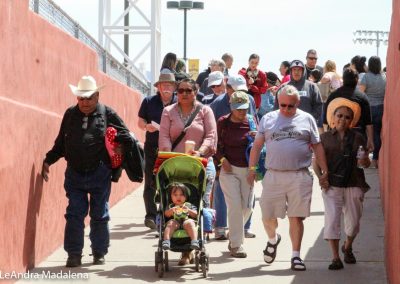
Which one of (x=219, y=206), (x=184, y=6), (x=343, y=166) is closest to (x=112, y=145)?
(x=219, y=206)

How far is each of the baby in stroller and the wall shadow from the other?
121cm

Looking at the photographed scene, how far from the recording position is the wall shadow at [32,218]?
9.99 m

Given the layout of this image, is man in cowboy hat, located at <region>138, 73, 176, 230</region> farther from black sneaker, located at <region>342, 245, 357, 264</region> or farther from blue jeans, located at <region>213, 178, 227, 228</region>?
black sneaker, located at <region>342, 245, 357, 264</region>

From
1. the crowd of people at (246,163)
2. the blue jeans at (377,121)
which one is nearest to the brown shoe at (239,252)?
the crowd of people at (246,163)

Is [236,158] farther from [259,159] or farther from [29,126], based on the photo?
[29,126]

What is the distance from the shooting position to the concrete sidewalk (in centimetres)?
1007

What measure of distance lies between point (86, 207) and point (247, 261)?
1695mm

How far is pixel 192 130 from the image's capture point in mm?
11094

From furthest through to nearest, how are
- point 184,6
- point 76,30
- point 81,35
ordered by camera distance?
1. point 184,6
2. point 81,35
3. point 76,30

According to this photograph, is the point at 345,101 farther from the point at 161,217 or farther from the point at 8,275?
the point at 8,275

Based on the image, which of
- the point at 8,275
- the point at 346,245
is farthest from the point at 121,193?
the point at 8,275

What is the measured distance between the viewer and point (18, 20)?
9.94 metres

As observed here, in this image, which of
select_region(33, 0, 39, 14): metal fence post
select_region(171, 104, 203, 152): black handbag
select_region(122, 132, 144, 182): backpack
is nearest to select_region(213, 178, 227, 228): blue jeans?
select_region(171, 104, 203, 152): black handbag

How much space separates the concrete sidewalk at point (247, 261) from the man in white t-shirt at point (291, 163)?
1.17 feet
